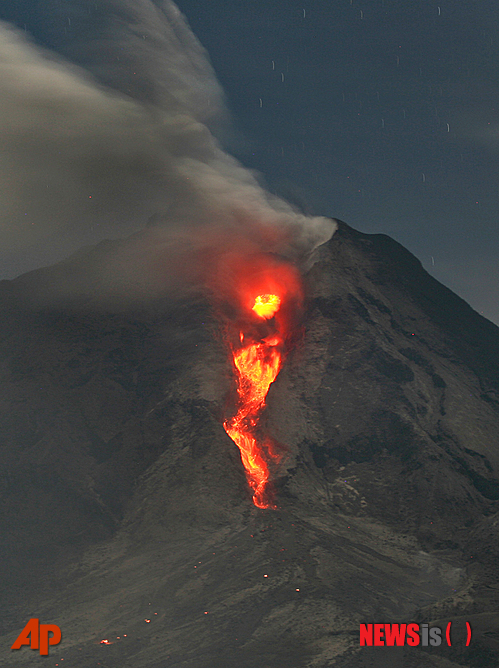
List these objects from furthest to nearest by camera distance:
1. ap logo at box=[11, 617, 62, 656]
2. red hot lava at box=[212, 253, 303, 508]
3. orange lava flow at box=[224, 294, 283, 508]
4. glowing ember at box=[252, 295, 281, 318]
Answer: glowing ember at box=[252, 295, 281, 318]
red hot lava at box=[212, 253, 303, 508]
orange lava flow at box=[224, 294, 283, 508]
ap logo at box=[11, 617, 62, 656]

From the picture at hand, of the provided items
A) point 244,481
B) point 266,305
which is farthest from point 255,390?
point 244,481

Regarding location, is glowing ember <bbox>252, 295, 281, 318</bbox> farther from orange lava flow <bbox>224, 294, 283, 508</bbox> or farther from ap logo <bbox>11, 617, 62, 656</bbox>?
ap logo <bbox>11, 617, 62, 656</bbox>

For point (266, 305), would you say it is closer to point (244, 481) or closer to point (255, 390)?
point (255, 390)

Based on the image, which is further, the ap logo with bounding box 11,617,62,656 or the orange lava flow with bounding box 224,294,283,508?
the orange lava flow with bounding box 224,294,283,508

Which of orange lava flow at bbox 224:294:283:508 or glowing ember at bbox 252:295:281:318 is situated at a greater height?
glowing ember at bbox 252:295:281:318

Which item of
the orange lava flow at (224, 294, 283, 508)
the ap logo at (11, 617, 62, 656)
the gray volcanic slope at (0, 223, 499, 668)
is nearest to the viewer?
the ap logo at (11, 617, 62, 656)

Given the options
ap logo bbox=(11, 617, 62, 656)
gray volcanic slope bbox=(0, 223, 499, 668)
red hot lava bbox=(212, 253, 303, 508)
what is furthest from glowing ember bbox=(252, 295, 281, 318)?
ap logo bbox=(11, 617, 62, 656)
